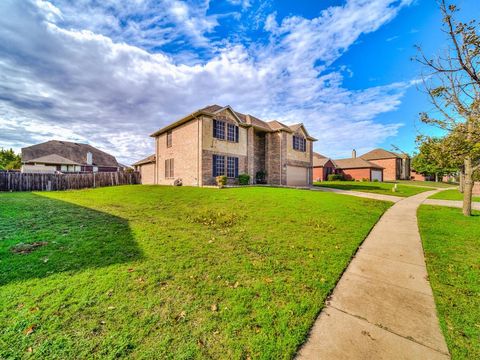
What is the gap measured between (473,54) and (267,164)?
18.6m

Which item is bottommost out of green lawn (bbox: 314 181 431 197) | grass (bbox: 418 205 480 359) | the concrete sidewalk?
the concrete sidewalk

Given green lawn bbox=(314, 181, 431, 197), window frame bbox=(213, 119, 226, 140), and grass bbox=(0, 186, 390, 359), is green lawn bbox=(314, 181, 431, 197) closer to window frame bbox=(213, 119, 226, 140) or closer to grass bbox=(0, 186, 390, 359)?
window frame bbox=(213, 119, 226, 140)

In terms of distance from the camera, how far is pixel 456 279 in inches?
155

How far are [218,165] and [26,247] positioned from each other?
13756 millimetres

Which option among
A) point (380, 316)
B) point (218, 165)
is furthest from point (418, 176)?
point (380, 316)

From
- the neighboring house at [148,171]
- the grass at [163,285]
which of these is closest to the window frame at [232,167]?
the neighboring house at [148,171]

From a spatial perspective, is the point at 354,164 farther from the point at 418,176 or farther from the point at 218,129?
the point at 218,129

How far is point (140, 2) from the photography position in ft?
29.8

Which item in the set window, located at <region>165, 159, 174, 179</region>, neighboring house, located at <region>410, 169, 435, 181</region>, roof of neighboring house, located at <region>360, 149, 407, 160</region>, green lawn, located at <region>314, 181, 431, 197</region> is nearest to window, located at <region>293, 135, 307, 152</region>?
green lawn, located at <region>314, 181, 431, 197</region>

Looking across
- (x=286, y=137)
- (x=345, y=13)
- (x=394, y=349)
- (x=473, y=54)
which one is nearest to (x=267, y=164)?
(x=286, y=137)

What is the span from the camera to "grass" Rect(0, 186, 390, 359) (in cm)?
236

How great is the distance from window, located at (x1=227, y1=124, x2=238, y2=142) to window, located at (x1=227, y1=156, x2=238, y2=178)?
178 cm

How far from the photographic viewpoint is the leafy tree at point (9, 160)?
126ft

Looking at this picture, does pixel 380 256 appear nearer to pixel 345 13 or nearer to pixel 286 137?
pixel 345 13
